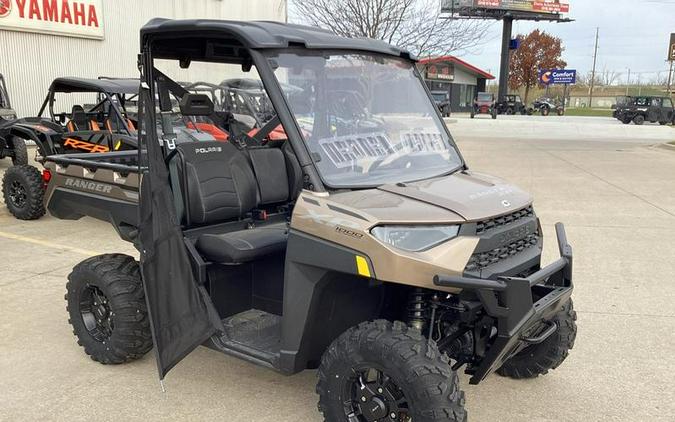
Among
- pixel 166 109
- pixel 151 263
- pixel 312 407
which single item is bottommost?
pixel 312 407

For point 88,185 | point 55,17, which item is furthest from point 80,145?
point 55,17

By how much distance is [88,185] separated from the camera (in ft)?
13.6

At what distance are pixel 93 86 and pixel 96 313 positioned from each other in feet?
16.8

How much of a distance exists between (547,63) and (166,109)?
6787cm

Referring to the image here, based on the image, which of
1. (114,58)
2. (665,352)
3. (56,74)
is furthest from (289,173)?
(114,58)

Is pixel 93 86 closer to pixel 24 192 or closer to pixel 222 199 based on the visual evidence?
pixel 24 192

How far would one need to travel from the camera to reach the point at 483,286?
251cm

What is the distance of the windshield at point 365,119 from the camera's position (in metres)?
3.01

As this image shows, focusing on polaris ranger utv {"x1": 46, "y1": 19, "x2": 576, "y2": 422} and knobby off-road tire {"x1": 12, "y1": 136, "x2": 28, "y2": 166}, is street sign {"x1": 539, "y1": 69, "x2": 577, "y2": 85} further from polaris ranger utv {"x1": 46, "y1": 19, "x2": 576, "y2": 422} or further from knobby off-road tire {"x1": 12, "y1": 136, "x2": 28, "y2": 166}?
polaris ranger utv {"x1": 46, "y1": 19, "x2": 576, "y2": 422}

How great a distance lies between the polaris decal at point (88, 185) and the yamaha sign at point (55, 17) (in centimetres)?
1529

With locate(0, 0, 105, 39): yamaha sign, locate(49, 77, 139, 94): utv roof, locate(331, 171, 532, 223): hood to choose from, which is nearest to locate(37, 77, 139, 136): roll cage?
locate(49, 77, 139, 94): utv roof

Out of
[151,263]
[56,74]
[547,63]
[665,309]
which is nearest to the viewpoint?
[151,263]

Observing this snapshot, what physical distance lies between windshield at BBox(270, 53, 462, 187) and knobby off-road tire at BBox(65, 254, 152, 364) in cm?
163

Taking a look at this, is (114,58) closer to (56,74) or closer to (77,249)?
(56,74)
